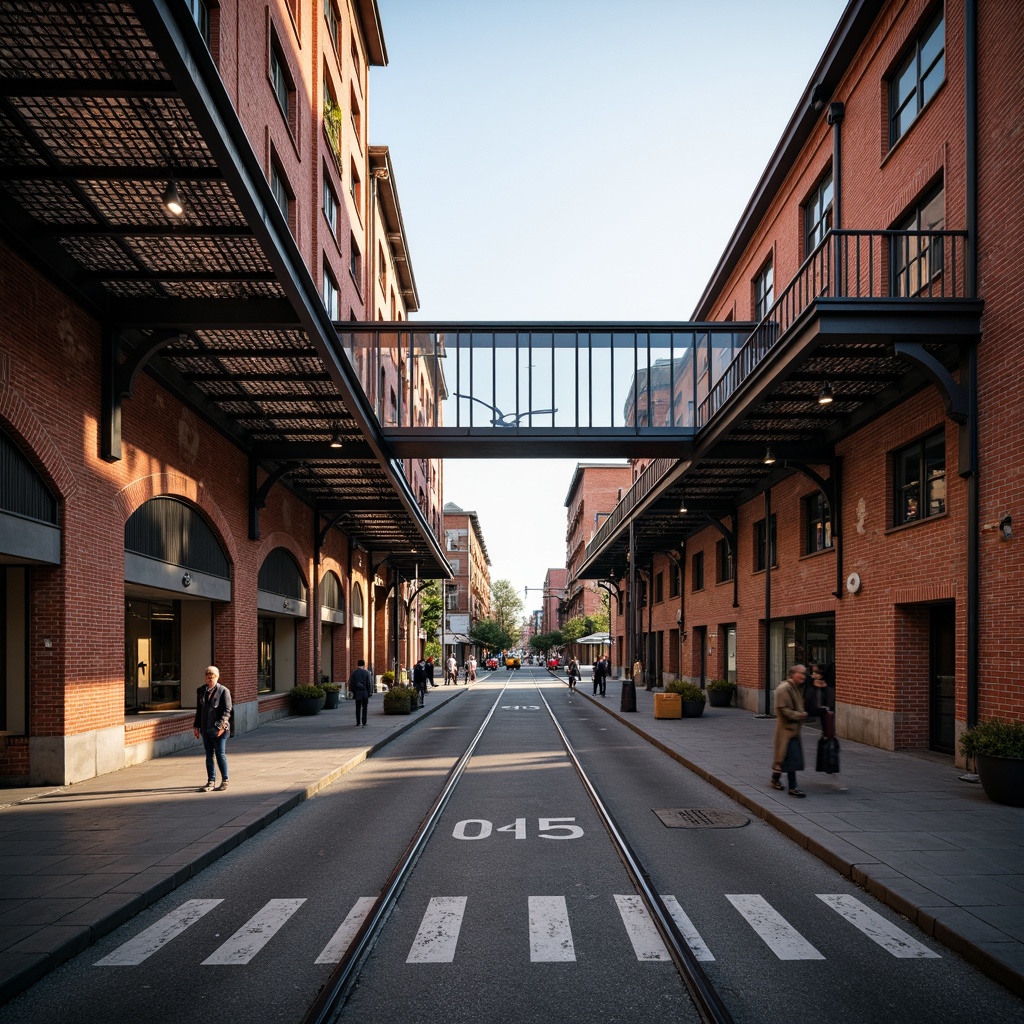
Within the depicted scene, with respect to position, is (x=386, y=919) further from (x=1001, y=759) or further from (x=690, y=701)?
(x=690, y=701)

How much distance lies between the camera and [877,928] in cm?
644

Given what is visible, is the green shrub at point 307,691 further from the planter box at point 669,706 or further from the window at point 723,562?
the window at point 723,562

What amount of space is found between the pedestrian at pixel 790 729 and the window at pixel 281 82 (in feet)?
50.4

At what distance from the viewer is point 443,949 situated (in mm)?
5996

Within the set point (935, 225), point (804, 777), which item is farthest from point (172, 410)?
point (935, 225)

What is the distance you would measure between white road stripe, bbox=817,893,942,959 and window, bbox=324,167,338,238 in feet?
68.1

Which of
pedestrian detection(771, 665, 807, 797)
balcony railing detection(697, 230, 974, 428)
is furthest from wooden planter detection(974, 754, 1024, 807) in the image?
balcony railing detection(697, 230, 974, 428)

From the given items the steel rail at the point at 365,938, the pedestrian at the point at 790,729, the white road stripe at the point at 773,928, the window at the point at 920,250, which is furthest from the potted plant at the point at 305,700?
the white road stripe at the point at 773,928

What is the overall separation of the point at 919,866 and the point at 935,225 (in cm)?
1114

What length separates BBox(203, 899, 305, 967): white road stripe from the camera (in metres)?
5.88

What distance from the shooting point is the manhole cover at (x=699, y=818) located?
1015 cm

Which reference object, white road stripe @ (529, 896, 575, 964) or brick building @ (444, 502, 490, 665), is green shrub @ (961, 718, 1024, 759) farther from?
brick building @ (444, 502, 490, 665)

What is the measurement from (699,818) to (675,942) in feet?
15.7

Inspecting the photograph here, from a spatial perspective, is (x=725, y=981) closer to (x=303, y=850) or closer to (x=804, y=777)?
(x=303, y=850)
